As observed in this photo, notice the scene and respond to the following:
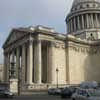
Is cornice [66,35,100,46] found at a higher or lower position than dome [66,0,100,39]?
lower

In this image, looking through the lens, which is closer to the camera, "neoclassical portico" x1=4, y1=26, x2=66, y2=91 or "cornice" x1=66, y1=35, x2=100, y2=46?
"neoclassical portico" x1=4, y1=26, x2=66, y2=91

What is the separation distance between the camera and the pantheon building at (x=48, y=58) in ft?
167

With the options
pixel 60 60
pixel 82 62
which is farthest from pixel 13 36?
pixel 82 62

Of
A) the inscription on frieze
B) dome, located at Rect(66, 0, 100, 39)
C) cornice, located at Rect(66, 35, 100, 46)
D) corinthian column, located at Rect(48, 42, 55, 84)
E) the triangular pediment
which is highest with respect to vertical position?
dome, located at Rect(66, 0, 100, 39)

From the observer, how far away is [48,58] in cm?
5356

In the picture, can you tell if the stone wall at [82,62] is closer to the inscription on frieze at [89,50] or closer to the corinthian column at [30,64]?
the inscription on frieze at [89,50]

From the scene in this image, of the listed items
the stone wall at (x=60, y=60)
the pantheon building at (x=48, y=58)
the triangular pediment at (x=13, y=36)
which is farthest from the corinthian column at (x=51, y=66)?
the triangular pediment at (x=13, y=36)

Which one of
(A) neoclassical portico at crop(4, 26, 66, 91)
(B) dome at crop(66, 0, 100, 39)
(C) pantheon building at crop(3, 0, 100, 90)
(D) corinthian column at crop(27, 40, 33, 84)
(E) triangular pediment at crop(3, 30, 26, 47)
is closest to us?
(D) corinthian column at crop(27, 40, 33, 84)

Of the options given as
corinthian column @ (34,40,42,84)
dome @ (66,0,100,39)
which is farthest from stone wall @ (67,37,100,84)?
corinthian column @ (34,40,42,84)

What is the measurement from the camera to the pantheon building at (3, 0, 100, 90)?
5084cm

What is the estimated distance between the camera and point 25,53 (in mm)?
55875

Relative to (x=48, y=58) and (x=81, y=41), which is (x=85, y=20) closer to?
(x=81, y=41)

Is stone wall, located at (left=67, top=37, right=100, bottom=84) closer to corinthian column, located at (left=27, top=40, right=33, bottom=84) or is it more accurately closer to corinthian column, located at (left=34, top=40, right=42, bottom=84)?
corinthian column, located at (left=34, top=40, right=42, bottom=84)

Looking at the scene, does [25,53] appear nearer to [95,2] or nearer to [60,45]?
[60,45]
